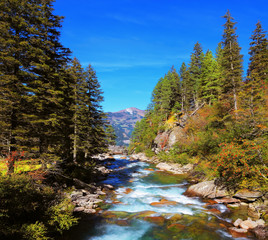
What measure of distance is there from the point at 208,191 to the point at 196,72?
48366mm

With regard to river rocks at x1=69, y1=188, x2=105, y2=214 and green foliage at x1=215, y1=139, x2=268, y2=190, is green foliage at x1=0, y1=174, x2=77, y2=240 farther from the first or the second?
green foliage at x1=215, y1=139, x2=268, y2=190

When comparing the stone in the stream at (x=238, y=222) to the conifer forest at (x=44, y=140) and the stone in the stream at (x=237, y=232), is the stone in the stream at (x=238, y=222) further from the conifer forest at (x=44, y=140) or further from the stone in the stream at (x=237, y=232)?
the conifer forest at (x=44, y=140)

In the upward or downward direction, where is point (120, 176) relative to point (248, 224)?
downward

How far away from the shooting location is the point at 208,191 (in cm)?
1655

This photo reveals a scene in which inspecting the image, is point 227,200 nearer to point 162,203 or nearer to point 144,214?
point 162,203

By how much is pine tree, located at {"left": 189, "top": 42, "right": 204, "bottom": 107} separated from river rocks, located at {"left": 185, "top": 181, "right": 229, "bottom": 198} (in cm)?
3983

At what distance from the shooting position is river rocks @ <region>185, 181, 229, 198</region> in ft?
51.9

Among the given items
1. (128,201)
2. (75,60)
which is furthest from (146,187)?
(75,60)

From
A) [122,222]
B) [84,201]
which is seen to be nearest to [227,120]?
[122,222]

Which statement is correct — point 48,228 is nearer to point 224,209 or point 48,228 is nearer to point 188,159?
point 224,209

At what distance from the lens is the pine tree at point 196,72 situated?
53.0 meters

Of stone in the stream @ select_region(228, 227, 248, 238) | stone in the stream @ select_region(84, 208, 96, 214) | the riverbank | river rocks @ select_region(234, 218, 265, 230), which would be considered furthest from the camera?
stone in the stream @ select_region(84, 208, 96, 214)

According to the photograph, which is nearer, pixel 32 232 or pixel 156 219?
pixel 32 232

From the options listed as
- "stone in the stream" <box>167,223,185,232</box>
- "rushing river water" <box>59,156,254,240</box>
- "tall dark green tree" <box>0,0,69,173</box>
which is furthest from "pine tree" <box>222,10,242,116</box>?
"tall dark green tree" <box>0,0,69,173</box>
